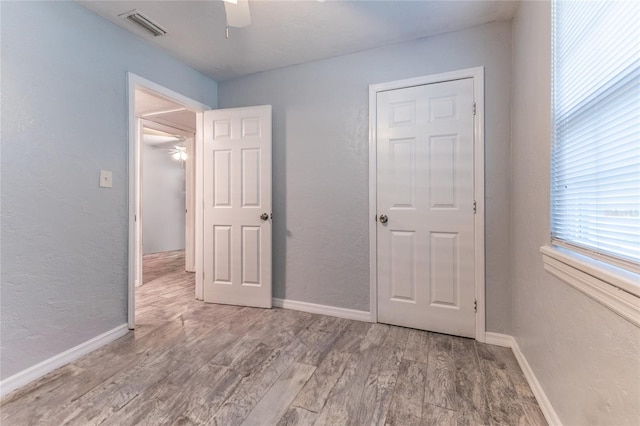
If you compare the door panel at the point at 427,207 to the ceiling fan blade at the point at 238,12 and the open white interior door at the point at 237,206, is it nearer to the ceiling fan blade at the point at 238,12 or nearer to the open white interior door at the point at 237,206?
the open white interior door at the point at 237,206

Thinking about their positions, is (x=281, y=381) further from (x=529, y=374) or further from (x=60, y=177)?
(x=60, y=177)

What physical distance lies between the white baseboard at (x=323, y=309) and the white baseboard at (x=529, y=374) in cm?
97

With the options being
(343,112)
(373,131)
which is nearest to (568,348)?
(373,131)

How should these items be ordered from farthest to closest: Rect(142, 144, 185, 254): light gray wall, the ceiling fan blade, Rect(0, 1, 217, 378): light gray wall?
Rect(142, 144, 185, 254): light gray wall → Rect(0, 1, 217, 378): light gray wall → the ceiling fan blade

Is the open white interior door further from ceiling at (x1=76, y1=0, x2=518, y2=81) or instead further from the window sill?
the window sill

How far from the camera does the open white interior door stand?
2.72 m

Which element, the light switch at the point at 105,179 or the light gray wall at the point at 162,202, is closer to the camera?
the light switch at the point at 105,179

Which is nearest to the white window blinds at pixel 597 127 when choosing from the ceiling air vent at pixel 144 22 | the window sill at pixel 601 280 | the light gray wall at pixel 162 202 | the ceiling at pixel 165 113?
the window sill at pixel 601 280

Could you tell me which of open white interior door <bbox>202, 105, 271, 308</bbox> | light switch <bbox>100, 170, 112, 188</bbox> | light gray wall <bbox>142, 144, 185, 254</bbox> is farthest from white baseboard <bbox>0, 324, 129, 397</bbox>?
light gray wall <bbox>142, 144, 185, 254</bbox>

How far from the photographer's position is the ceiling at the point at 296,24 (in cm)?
187

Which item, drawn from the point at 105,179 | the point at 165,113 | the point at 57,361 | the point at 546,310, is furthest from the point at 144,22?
the point at 546,310

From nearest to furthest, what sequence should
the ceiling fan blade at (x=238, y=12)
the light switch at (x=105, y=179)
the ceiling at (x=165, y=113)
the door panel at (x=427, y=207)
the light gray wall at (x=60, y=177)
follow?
the ceiling fan blade at (x=238, y=12) < the light gray wall at (x=60, y=177) < the light switch at (x=105, y=179) < the door panel at (x=427, y=207) < the ceiling at (x=165, y=113)

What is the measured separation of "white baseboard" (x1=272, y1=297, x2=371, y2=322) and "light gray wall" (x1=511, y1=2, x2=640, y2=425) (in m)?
1.16

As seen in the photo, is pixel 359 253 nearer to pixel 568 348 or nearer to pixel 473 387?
pixel 473 387
